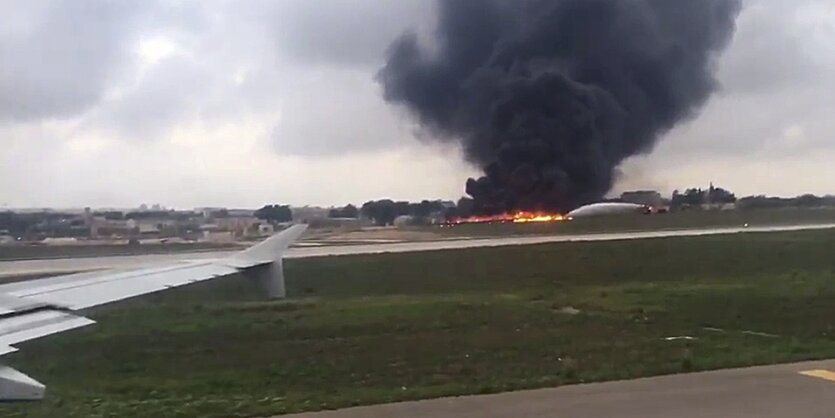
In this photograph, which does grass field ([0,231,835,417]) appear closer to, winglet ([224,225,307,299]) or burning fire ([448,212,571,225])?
winglet ([224,225,307,299])

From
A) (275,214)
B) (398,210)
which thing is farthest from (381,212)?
(275,214)

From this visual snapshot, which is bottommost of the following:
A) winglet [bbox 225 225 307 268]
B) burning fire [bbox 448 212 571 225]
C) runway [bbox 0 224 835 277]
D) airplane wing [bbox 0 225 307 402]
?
runway [bbox 0 224 835 277]

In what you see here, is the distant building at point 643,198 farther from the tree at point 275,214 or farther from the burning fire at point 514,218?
the tree at point 275,214

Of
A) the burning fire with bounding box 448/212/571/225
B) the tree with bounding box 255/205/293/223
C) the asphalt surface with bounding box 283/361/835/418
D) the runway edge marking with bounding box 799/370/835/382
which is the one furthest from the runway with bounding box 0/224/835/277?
the burning fire with bounding box 448/212/571/225

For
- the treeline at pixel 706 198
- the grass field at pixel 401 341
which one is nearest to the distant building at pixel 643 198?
the treeline at pixel 706 198

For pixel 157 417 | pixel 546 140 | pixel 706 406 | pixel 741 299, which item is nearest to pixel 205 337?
pixel 157 417

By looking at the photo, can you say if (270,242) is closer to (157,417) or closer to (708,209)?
(157,417)
